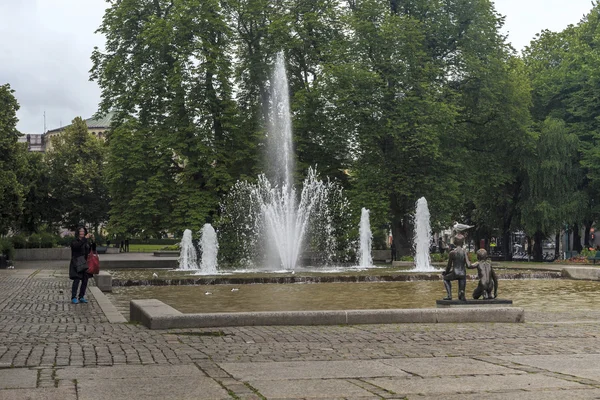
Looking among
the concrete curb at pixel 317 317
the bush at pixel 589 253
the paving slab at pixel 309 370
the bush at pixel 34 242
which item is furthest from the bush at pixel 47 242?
the paving slab at pixel 309 370

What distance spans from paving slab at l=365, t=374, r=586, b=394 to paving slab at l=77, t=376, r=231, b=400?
1541 mm

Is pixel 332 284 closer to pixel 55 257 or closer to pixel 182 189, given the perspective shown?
pixel 182 189

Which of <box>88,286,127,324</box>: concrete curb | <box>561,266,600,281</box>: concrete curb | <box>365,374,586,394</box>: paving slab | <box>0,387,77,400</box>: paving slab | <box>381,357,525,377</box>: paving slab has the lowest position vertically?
<box>365,374,586,394</box>: paving slab

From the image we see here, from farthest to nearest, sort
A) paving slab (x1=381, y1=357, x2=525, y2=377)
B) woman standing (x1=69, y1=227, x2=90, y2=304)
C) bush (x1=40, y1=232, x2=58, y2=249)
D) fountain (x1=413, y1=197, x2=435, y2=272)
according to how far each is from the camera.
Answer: bush (x1=40, y1=232, x2=58, y2=249) → fountain (x1=413, y1=197, x2=435, y2=272) → woman standing (x1=69, y1=227, x2=90, y2=304) → paving slab (x1=381, y1=357, x2=525, y2=377)

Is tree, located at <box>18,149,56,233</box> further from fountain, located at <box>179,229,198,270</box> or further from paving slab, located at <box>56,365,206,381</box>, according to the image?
paving slab, located at <box>56,365,206,381</box>

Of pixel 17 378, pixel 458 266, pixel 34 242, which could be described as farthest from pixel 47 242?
pixel 17 378

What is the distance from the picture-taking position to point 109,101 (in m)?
46.9

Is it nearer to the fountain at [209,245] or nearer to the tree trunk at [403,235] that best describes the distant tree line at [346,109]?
the tree trunk at [403,235]

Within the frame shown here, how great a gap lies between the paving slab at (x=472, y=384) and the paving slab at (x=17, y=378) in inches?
124

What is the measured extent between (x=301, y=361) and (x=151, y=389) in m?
2.27

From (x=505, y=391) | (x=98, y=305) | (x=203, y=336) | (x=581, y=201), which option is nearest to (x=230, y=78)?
(x=581, y=201)

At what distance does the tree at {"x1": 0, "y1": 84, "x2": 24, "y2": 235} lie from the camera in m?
50.1

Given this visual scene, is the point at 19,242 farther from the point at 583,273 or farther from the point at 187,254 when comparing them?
the point at 583,273

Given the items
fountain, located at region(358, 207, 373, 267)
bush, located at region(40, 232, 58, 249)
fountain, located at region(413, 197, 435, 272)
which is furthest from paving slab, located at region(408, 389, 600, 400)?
bush, located at region(40, 232, 58, 249)
